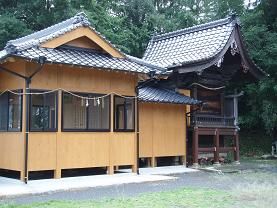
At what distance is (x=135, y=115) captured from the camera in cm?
1491

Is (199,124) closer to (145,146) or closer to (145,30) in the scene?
(145,146)

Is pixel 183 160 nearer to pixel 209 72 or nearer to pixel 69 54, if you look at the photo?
pixel 209 72

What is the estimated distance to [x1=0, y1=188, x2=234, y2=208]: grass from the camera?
27.9 feet

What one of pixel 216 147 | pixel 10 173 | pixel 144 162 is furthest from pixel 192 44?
pixel 10 173

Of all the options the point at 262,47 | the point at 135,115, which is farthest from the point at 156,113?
the point at 262,47

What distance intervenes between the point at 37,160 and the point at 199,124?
27.3 feet

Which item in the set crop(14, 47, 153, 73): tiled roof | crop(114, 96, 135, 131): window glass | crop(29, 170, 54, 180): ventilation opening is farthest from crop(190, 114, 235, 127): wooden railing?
crop(29, 170, 54, 180): ventilation opening

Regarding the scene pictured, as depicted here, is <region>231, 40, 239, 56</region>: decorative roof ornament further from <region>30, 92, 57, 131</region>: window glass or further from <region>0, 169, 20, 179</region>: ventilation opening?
<region>0, 169, 20, 179</region>: ventilation opening

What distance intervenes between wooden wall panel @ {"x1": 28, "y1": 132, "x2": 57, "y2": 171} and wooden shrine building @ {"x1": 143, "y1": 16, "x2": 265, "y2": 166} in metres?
7.23

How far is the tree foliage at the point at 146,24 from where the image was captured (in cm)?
2328

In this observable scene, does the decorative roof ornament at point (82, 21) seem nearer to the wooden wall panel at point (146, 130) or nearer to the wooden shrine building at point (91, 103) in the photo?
the wooden shrine building at point (91, 103)

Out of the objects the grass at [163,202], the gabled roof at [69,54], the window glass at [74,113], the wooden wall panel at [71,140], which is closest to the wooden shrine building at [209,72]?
the wooden wall panel at [71,140]

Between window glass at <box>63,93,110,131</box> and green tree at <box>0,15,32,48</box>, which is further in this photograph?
green tree at <box>0,15,32,48</box>

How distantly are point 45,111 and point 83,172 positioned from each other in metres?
2.79
